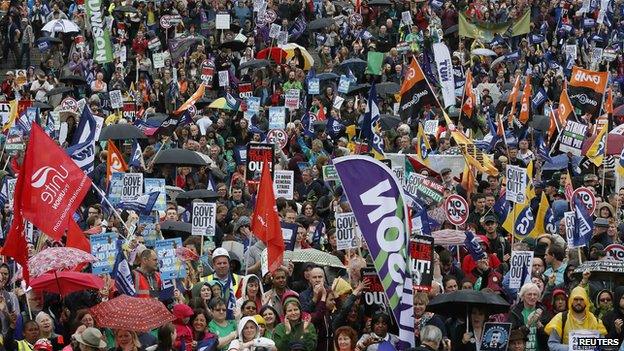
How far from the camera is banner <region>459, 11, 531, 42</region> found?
124ft

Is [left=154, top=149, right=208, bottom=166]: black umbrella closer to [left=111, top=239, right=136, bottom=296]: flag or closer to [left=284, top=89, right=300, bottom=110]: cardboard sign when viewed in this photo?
[left=284, top=89, right=300, bottom=110]: cardboard sign

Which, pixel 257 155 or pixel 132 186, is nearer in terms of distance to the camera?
pixel 132 186

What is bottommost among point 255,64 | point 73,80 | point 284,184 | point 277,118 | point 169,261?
point 169,261

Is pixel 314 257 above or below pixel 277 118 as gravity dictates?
below

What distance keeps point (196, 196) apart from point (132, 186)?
2.13 meters

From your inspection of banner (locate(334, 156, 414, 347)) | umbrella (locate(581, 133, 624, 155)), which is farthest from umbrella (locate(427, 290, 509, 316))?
umbrella (locate(581, 133, 624, 155))

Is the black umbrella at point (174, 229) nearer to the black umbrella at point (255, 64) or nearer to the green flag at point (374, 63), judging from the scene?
the black umbrella at point (255, 64)

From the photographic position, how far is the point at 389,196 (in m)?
17.0

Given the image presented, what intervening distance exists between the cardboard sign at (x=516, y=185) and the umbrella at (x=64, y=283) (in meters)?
5.86

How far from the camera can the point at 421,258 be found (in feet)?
56.5

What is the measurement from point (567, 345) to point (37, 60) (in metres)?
23.5

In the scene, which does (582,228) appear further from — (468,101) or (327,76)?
(327,76)

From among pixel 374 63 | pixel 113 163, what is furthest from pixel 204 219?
pixel 374 63

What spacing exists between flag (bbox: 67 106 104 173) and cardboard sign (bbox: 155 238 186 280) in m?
4.94
